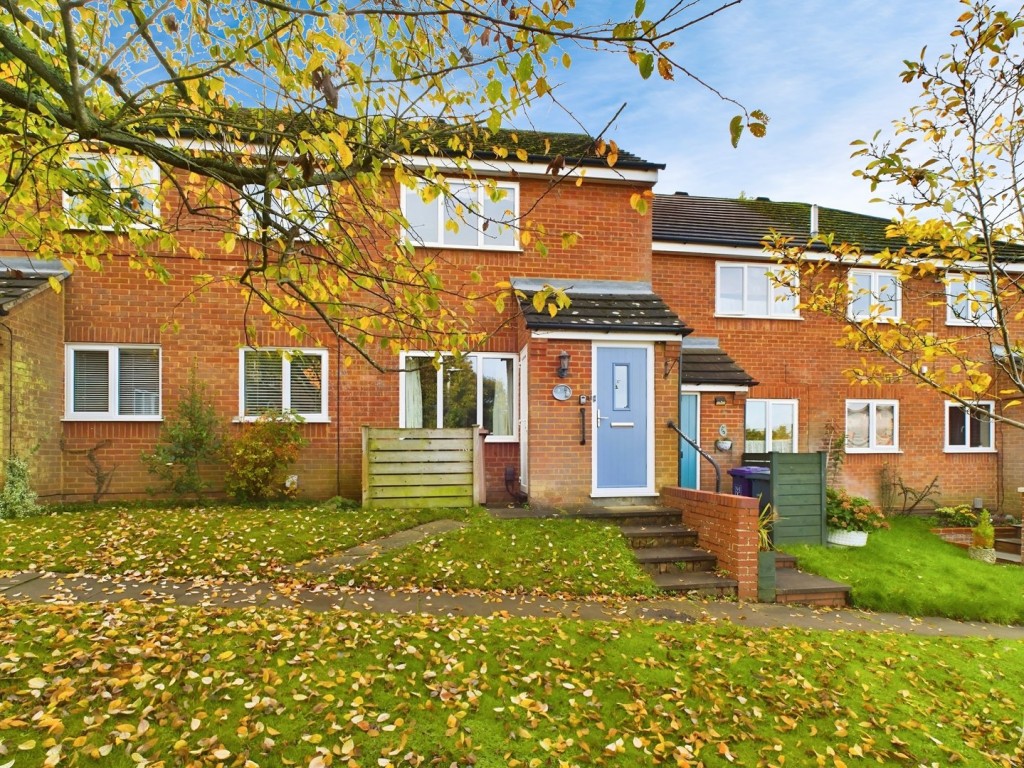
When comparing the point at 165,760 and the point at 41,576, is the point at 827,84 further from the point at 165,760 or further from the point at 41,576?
the point at 41,576

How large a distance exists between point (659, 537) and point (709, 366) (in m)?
4.82

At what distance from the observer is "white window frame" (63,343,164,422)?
367 inches

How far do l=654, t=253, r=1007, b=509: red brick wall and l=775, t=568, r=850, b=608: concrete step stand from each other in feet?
20.0

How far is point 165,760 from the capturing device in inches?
118

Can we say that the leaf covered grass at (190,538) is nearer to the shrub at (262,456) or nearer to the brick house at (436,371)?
the shrub at (262,456)

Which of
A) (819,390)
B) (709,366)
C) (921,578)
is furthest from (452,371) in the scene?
(819,390)

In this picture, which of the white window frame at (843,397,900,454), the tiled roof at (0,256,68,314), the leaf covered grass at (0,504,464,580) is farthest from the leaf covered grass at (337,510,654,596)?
the white window frame at (843,397,900,454)

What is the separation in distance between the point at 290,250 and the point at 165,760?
118 inches

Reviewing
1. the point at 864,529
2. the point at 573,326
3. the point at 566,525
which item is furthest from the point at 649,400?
the point at 864,529

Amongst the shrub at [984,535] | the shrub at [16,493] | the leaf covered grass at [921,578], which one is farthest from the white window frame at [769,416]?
the shrub at [16,493]

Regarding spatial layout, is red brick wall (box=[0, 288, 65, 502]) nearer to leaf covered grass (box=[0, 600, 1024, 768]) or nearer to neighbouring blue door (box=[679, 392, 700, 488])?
leaf covered grass (box=[0, 600, 1024, 768])

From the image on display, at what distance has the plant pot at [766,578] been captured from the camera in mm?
6980

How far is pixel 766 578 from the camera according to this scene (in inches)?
277

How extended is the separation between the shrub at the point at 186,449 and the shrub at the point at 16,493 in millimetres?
1453
